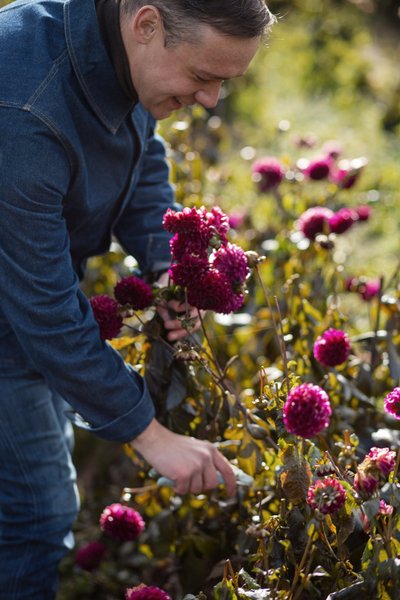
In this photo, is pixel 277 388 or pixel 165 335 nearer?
pixel 277 388

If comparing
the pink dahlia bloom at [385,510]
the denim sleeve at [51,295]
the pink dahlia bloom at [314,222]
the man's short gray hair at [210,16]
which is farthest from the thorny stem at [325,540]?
the pink dahlia bloom at [314,222]

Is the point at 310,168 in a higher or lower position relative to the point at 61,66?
lower

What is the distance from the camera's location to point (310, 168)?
2.54 m

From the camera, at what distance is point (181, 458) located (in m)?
1.51

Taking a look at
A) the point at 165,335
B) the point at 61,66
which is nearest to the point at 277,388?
the point at 165,335

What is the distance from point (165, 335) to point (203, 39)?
65 centimetres

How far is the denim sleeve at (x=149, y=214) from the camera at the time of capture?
191cm

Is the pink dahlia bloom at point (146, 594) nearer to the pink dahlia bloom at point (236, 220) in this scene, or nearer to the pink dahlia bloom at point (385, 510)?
the pink dahlia bloom at point (385, 510)

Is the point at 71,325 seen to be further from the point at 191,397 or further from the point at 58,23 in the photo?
the point at 58,23

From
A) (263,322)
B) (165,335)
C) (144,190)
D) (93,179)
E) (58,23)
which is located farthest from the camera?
(263,322)

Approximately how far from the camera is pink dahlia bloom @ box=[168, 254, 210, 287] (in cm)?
142

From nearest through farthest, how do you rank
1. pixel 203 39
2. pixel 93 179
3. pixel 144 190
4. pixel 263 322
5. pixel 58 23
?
pixel 203 39, pixel 58 23, pixel 93 179, pixel 144 190, pixel 263 322

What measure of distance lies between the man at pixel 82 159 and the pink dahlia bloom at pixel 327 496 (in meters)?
0.38

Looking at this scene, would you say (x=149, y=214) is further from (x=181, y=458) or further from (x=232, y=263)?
(x=181, y=458)
